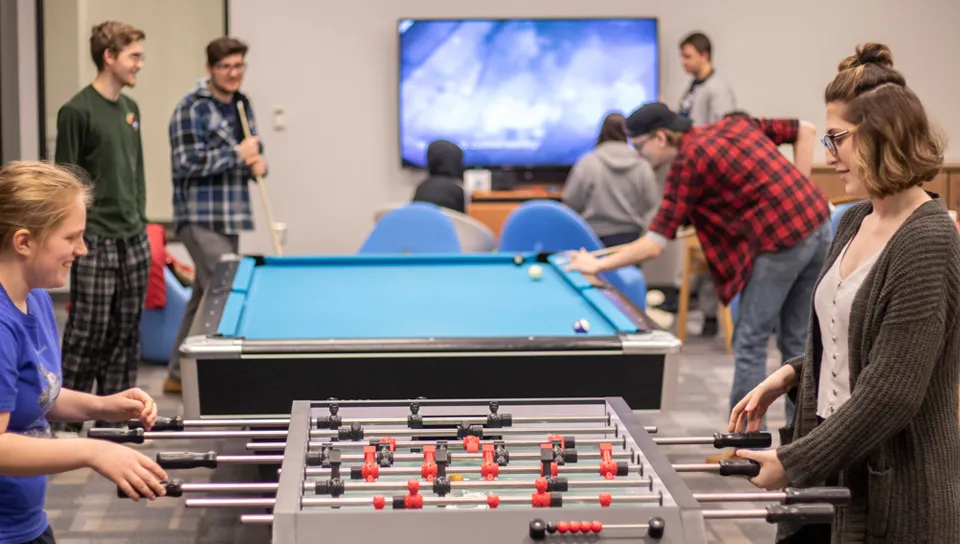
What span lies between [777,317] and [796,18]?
13.5 ft

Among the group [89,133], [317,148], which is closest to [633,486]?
[89,133]

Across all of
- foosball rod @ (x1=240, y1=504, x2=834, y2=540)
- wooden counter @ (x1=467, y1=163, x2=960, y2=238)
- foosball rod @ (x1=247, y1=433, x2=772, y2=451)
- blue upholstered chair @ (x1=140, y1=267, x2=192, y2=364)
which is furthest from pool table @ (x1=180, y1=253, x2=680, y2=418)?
wooden counter @ (x1=467, y1=163, x2=960, y2=238)

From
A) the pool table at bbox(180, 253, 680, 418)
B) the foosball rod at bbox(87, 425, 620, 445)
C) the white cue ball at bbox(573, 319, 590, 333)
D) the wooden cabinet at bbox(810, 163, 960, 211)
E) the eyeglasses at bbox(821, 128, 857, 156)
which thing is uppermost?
the eyeglasses at bbox(821, 128, 857, 156)

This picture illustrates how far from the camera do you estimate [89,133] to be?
411cm

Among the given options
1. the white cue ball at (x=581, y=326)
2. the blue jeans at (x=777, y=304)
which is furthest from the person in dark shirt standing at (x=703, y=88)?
the white cue ball at (x=581, y=326)

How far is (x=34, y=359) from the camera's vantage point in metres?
1.88

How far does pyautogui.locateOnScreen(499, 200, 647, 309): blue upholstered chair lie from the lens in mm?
4938

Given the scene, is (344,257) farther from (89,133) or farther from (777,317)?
(777,317)

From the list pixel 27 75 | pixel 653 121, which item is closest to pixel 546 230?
pixel 653 121

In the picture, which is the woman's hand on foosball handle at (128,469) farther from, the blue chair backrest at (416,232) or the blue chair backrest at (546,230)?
the blue chair backrest at (546,230)

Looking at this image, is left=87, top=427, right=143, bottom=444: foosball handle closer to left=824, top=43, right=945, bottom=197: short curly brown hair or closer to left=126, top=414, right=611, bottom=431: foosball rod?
Answer: left=126, top=414, right=611, bottom=431: foosball rod

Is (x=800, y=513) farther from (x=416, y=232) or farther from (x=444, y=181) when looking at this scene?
(x=444, y=181)

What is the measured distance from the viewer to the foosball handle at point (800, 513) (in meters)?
1.59

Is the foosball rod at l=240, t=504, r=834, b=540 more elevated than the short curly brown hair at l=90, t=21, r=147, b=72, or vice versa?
the short curly brown hair at l=90, t=21, r=147, b=72
